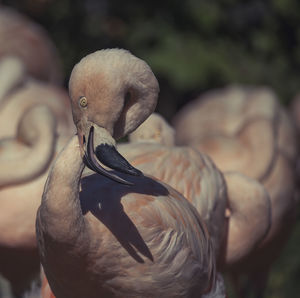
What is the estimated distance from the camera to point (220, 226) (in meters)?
3.17

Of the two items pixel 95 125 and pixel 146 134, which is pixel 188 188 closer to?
pixel 146 134

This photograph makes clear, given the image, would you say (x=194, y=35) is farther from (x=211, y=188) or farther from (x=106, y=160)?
(x=106, y=160)

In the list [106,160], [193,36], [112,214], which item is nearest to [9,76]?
[112,214]

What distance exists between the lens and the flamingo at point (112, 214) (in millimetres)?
2145

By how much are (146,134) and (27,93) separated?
1519mm

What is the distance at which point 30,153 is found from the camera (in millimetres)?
3842

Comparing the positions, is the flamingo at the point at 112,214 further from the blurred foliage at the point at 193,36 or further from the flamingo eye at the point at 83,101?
the blurred foliage at the point at 193,36

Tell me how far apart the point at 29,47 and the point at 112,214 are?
4155mm

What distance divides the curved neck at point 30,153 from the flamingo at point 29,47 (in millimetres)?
2267

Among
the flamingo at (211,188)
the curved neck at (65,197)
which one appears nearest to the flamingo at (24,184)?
the flamingo at (211,188)

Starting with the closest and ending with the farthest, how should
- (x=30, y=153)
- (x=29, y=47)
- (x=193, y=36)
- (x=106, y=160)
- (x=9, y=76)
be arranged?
(x=106, y=160), (x=30, y=153), (x=9, y=76), (x=29, y=47), (x=193, y=36)

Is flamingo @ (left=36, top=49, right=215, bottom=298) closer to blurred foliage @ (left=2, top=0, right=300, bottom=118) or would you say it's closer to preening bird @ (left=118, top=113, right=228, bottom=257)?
preening bird @ (left=118, top=113, right=228, bottom=257)

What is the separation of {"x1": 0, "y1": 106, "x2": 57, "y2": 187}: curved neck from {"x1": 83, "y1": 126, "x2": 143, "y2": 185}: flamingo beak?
169 cm

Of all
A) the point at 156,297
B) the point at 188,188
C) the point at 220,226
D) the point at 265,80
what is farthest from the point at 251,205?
the point at 265,80
